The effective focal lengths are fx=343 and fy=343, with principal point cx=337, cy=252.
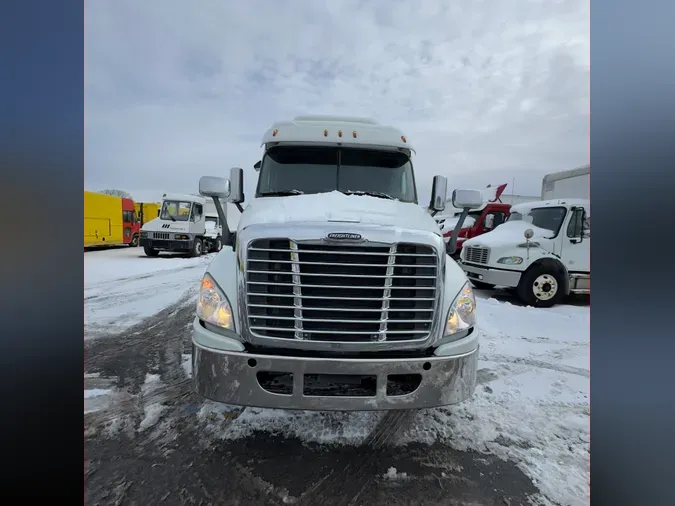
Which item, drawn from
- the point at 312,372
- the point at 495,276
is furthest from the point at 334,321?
the point at 495,276

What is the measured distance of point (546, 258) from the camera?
783 centimetres

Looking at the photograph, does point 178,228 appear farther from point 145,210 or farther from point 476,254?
point 476,254

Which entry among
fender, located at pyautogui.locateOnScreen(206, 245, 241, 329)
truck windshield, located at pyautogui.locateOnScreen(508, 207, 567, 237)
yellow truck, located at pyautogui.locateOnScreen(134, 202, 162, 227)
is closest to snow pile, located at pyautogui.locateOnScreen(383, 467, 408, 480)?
fender, located at pyautogui.locateOnScreen(206, 245, 241, 329)

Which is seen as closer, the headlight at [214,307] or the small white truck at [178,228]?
the headlight at [214,307]

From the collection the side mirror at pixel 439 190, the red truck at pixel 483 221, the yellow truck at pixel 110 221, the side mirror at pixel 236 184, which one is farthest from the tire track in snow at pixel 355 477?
the yellow truck at pixel 110 221

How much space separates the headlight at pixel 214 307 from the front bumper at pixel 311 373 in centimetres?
14

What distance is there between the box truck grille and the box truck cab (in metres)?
6.39

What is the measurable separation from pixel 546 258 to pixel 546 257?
2 cm

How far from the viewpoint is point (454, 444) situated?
8.93 ft

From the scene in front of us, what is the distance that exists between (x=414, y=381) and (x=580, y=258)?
7.45 m

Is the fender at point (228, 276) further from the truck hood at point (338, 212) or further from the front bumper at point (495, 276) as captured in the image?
the front bumper at point (495, 276)

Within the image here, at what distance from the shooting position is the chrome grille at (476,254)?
8408 millimetres
